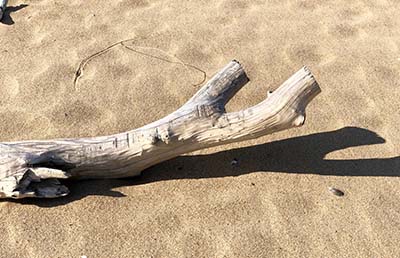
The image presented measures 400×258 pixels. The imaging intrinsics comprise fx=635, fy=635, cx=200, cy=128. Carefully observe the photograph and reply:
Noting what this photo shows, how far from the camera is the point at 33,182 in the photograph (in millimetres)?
2912

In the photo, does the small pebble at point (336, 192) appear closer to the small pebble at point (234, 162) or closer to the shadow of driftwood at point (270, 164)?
the shadow of driftwood at point (270, 164)

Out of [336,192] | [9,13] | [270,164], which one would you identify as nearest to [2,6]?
[9,13]

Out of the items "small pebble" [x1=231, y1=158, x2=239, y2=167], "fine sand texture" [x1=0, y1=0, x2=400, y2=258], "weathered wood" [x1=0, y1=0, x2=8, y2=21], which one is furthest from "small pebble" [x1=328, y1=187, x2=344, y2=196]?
"weathered wood" [x1=0, y1=0, x2=8, y2=21]

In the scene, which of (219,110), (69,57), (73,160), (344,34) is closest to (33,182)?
(73,160)

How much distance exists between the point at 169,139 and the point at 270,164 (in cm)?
60

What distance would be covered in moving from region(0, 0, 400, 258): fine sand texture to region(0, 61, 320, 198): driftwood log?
0.15 m

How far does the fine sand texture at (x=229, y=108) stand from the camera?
289 cm

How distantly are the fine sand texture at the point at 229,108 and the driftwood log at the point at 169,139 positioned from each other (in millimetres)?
148

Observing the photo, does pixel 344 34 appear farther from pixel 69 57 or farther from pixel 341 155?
pixel 69 57

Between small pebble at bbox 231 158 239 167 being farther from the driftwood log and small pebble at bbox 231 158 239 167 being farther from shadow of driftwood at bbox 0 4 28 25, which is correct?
shadow of driftwood at bbox 0 4 28 25

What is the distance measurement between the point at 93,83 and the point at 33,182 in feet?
3.69

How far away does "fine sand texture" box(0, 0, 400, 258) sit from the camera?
2.89 metres

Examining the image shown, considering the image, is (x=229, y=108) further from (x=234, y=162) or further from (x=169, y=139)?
(x=169, y=139)

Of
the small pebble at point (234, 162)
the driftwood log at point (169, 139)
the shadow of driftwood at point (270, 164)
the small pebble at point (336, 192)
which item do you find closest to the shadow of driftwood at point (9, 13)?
the driftwood log at point (169, 139)
